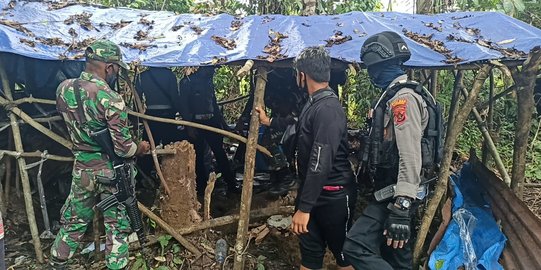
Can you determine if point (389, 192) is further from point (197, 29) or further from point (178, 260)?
point (197, 29)

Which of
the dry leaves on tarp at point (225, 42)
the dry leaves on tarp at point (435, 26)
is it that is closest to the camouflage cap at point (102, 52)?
the dry leaves on tarp at point (225, 42)

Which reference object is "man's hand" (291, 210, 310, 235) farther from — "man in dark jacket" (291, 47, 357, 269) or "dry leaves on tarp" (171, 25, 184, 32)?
"dry leaves on tarp" (171, 25, 184, 32)

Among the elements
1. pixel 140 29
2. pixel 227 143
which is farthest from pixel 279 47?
pixel 227 143

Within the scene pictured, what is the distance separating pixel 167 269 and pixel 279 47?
2.31 meters

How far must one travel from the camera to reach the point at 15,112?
4000 millimetres

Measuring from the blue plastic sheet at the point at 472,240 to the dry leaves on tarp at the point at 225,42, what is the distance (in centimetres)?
259

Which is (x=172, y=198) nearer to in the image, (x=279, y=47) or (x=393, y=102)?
(x=279, y=47)

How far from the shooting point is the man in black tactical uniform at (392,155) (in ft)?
8.87

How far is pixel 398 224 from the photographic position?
2.73 meters

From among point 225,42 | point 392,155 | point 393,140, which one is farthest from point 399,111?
point 225,42

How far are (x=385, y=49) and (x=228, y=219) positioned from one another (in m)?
2.31

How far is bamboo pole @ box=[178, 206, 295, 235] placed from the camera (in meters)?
4.12

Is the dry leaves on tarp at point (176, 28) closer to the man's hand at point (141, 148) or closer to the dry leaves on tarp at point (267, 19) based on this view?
the dry leaves on tarp at point (267, 19)

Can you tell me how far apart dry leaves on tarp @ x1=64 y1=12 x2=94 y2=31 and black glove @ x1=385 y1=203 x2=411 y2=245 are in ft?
11.5
